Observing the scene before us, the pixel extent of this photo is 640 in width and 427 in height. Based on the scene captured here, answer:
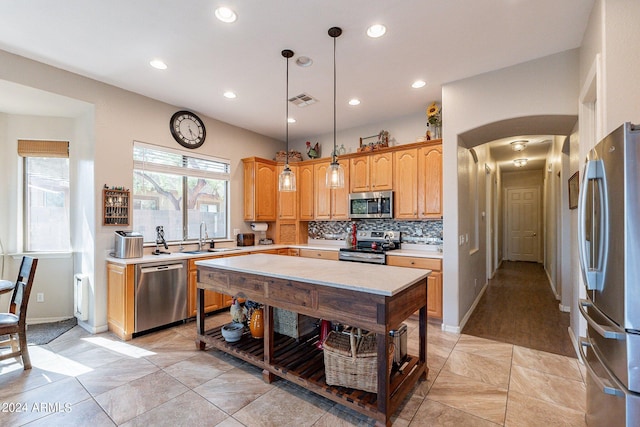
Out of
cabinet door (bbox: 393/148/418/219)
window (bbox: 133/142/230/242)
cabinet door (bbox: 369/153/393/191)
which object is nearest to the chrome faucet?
window (bbox: 133/142/230/242)

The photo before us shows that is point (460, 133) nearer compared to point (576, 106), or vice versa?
point (576, 106)

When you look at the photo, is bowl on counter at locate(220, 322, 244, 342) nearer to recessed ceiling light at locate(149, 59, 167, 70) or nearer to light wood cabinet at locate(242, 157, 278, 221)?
light wood cabinet at locate(242, 157, 278, 221)

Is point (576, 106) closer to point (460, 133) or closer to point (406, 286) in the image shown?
point (460, 133)

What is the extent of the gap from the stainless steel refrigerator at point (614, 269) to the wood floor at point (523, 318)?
1.82 metres

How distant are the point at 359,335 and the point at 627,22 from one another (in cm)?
268

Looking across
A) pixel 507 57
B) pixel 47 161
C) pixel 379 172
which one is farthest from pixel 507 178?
pixel 47 161

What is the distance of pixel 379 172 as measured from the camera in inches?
178

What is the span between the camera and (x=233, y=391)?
2279 mm

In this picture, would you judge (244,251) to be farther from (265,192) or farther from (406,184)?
(406,184)

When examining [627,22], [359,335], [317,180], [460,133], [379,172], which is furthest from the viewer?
[317,180]

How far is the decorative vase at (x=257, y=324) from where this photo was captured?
284 centimetres

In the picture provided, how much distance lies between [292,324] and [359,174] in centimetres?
273

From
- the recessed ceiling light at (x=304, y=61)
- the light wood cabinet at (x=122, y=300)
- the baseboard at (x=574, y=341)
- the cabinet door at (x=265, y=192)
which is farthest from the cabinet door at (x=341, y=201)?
the baseboard at (x=574, y=341)

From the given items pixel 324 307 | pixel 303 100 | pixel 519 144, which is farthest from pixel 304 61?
pixel 519 144
